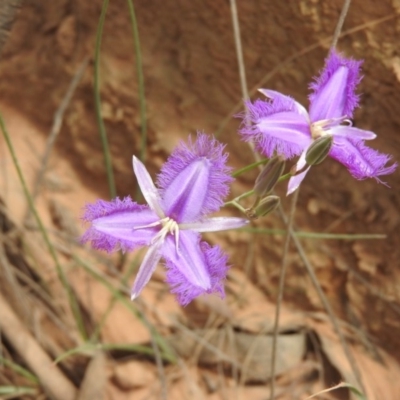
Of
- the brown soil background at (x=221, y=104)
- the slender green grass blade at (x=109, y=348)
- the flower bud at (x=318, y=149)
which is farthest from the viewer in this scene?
the slender green grass blade at (x=109, y=348)

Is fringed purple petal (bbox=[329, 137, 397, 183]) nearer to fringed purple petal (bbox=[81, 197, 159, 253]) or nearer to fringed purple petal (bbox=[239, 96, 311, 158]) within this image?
fringed purple petal (bbox=[239, 96, 311, 158])

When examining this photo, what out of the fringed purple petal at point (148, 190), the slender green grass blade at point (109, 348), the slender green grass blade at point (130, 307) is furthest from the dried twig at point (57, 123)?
the fringed purple petal at point (148, 190)

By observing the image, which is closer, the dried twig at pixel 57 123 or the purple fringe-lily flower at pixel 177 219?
the purple fringe-lily flower at pixel 177 219

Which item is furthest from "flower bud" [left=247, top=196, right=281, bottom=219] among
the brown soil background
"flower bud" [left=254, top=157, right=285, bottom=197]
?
the brown soil background

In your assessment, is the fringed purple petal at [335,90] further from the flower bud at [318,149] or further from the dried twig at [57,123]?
the dried twig at [57,123]

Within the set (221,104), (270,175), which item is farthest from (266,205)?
(221,104)
